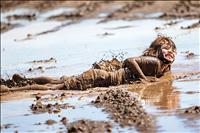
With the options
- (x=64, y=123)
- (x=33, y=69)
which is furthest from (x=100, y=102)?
(x=33, y=69)

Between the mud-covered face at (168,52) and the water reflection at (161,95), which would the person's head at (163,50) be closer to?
the mud-covered face at (168,52)

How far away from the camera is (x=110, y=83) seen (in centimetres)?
953

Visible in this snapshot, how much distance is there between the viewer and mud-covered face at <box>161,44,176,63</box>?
9.62 metres

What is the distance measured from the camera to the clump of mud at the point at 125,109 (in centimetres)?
682

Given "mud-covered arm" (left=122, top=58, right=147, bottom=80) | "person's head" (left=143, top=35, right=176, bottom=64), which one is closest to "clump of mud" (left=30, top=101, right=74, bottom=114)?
"mud-covered arm" (left=122, top=58, right=147, bottom=80)

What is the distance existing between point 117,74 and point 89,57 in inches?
129

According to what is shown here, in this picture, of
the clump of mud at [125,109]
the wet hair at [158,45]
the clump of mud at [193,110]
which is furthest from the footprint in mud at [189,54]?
the clump of mud at [193,110]

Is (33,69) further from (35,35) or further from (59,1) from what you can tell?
(59,1)

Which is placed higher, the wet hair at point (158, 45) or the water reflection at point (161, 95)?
the wet hair at point (158, 45)

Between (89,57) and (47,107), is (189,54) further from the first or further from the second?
(47,107)

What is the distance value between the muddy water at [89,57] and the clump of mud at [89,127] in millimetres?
104

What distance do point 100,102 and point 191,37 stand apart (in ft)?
22.2

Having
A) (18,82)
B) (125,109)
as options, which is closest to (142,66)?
(18,82)

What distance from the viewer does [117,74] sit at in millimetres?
9578
